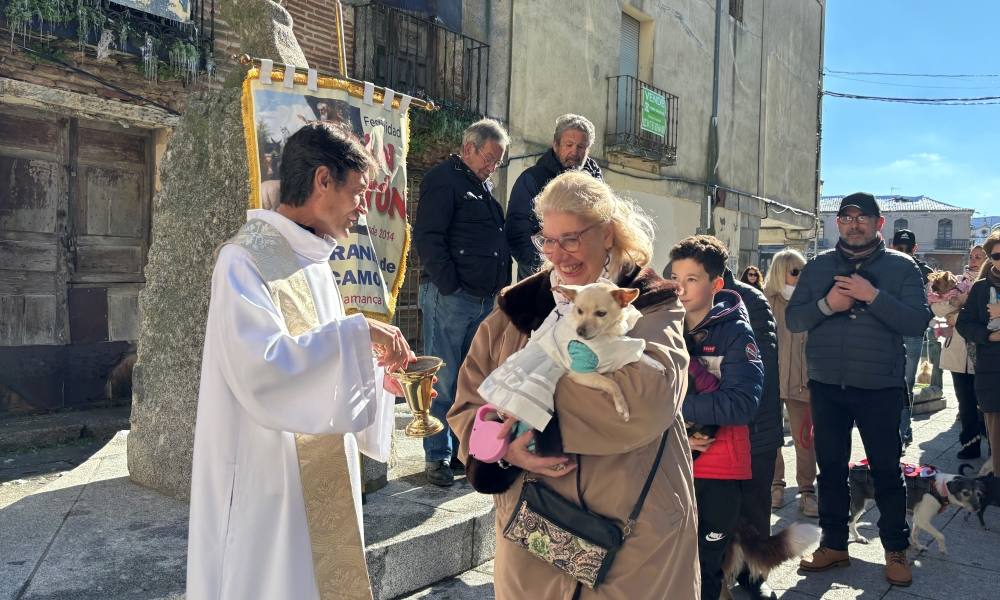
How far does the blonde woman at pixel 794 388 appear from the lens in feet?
19.3

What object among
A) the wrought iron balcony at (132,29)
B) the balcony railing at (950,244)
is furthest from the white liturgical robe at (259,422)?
the balcony railing at (950,244)

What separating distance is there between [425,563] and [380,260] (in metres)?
1.91

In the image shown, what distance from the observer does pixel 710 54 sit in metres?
18.7

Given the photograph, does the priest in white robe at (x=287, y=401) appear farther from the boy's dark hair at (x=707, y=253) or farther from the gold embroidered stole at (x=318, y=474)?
the boy's dark hair at (x=707, y=253)

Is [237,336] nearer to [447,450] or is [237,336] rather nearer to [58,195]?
[447,450]

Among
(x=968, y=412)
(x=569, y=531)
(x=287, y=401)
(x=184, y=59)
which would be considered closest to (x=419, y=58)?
(x=184, y=59)

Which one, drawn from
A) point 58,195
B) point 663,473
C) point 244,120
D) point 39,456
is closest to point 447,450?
point 244,120

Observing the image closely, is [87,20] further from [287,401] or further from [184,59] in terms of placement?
[287,401]

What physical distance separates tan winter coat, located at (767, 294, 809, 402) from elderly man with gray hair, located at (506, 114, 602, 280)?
193 cm

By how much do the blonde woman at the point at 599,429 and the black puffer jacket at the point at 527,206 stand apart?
9.71 feet

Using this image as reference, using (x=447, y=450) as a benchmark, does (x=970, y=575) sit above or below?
below

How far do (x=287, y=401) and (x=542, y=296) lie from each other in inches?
30.8

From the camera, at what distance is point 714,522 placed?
350cm

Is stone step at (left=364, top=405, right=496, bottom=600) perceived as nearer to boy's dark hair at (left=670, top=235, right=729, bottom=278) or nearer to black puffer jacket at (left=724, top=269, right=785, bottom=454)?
black puffer jacket at (left=724, top=269, right=785, bottom=454)
